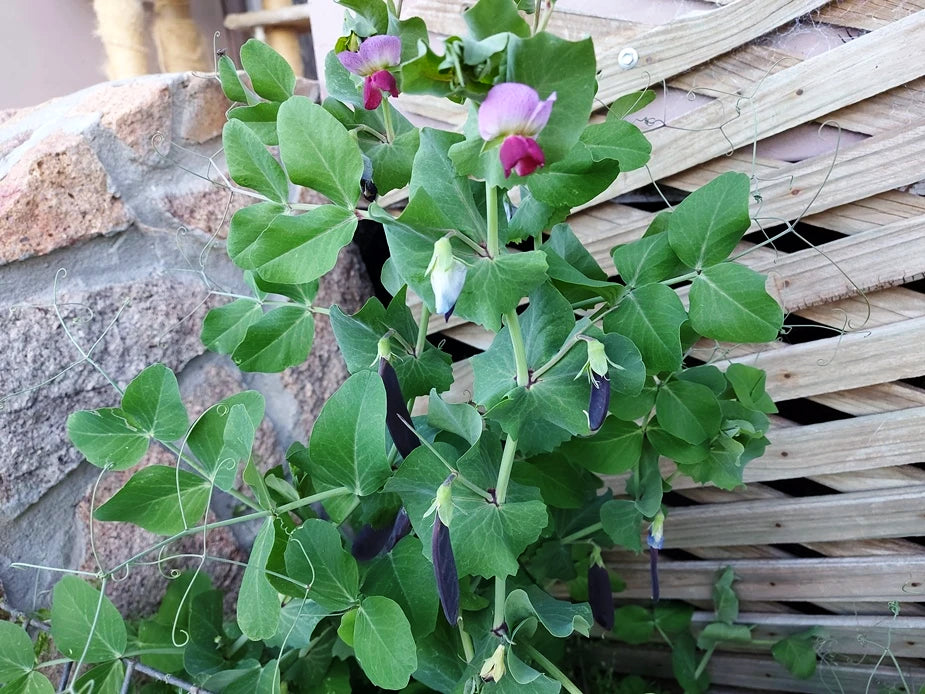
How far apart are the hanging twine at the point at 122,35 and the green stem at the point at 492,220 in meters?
1.27

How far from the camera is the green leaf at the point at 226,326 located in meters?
0.87

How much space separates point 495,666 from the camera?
2.14ft

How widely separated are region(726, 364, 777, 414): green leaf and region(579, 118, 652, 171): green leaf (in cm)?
32

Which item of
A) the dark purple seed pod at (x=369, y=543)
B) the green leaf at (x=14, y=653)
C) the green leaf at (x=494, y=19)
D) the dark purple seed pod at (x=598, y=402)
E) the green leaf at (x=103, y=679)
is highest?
the green leaf at (x=494, y=19)

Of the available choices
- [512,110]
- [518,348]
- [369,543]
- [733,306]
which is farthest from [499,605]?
[512,110]

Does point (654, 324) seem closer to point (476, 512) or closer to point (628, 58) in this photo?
point (476, 512)

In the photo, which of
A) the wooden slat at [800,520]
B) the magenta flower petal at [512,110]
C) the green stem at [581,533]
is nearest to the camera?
the magenta flower petal at [512,110]

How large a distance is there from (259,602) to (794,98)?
3.12 feet

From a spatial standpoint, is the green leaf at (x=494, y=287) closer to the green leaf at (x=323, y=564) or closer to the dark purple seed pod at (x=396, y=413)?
the dark purple seed pod at (x=396, y=413)

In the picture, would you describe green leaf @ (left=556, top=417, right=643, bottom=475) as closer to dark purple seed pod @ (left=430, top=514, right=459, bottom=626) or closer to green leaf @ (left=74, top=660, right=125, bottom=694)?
dark purple seed pod @ (left=430, top=514, right=459, bottom=626)

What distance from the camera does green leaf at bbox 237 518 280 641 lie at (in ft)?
2.15

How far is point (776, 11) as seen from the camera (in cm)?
95

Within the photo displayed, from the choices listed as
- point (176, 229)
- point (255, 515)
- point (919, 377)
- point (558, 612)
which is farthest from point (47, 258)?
point (919, 377)

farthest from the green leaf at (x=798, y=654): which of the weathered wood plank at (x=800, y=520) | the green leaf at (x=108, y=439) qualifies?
the green leaf at (x=108, y=439)
